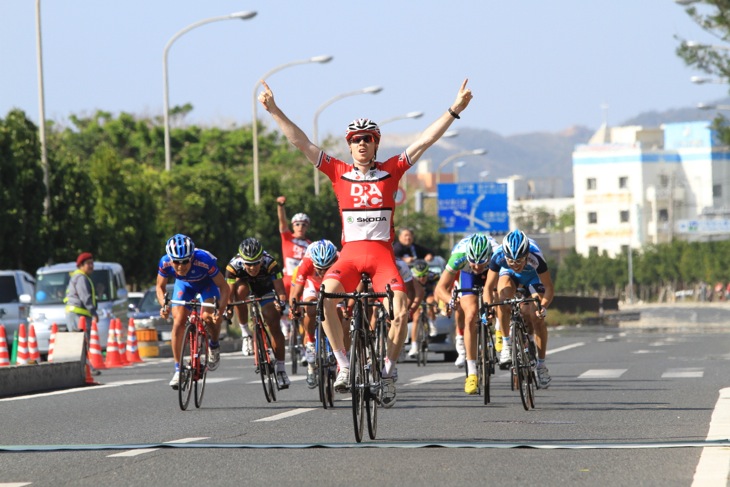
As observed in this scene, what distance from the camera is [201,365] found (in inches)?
604

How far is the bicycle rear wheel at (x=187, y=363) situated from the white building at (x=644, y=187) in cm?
14136

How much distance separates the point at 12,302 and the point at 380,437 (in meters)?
20.5

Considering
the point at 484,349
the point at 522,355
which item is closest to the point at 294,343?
the point at 484,349

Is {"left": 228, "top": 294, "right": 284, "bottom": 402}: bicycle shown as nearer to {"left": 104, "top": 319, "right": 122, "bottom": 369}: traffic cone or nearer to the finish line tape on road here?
the finish line tape on road

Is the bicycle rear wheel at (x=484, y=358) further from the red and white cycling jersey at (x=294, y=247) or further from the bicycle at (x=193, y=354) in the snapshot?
the red and white cycling jersey at (x=294, y=247)

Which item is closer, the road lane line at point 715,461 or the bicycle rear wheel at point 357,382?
the road lane line at point 715,461

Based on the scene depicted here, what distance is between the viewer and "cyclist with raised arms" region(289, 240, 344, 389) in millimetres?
15242

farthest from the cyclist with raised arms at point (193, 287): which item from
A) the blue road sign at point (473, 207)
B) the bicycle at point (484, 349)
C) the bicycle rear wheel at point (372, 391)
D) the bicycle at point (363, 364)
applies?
the blue road sign at point (473, 207)

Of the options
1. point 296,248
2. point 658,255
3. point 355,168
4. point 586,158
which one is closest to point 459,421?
point 355,168

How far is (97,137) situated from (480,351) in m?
77.2

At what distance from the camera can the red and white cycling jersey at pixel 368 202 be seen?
471 inches

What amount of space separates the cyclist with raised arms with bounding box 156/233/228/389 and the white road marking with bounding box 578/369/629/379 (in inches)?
252

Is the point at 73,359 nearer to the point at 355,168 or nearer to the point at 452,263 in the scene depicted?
the point at 452,263

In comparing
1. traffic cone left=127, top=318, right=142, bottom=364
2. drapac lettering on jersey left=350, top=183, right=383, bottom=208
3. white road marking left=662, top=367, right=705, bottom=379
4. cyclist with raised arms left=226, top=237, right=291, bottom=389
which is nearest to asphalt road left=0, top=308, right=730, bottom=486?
white road marking left=662, top=367, right=705, bottom=379
